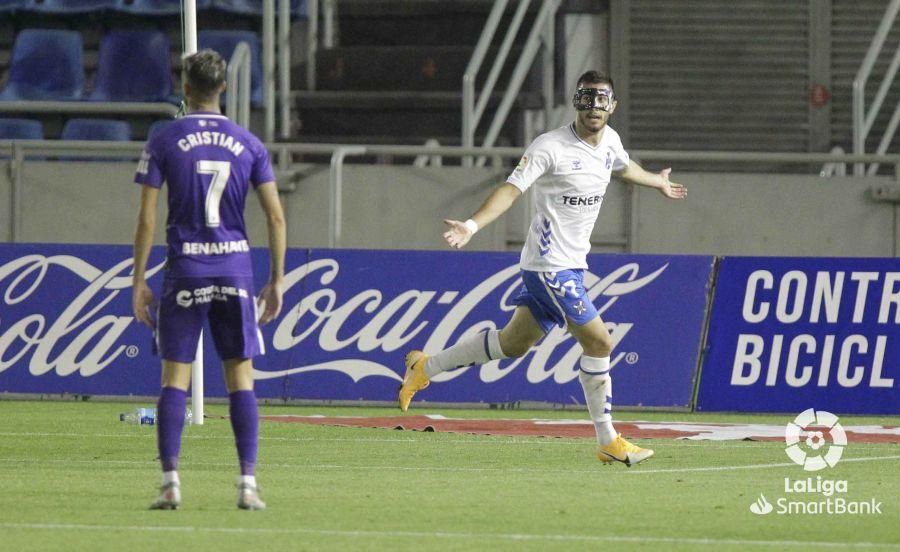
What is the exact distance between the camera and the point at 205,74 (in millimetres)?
7941

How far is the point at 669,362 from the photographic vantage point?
49.4ft

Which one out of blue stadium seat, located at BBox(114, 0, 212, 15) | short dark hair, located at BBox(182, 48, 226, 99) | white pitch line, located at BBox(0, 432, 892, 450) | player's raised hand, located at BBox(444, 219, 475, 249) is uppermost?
blue stadium seat, located at BBox(114, 0, 212, 15)

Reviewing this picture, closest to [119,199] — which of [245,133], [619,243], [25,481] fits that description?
[619,243]

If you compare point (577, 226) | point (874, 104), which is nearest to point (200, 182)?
point (577, 226)

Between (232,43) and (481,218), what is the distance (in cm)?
1074

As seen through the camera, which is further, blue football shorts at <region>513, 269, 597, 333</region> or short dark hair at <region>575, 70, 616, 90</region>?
blue football shorts at <region>513, 269, 597, 333</region>

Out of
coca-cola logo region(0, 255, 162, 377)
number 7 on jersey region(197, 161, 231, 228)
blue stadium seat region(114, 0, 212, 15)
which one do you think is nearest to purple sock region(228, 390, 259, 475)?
number 7 on jersey region(197, 161, 231, 228)

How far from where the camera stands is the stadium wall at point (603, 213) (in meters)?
17.4

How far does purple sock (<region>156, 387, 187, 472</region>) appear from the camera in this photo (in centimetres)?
798

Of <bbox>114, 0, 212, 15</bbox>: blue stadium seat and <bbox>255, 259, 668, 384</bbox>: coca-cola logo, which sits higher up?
<bbox>114, 0, 212, 15</bbox>: blue stadium seat

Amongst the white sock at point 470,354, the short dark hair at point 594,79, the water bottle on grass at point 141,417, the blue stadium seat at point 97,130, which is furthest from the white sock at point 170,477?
the blue stadium seat at point 97,130

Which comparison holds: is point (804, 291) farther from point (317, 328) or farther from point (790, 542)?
point (790, 542)

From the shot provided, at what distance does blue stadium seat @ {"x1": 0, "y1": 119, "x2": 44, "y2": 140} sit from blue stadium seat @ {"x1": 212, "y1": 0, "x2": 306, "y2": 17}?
2405 millimetres

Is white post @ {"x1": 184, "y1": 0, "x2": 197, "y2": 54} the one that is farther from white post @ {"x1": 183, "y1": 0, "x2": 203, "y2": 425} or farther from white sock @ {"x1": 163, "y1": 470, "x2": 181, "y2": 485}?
white sock @ {"x1": 163, "y1": 470, "x2": 181, "y2": 485}
